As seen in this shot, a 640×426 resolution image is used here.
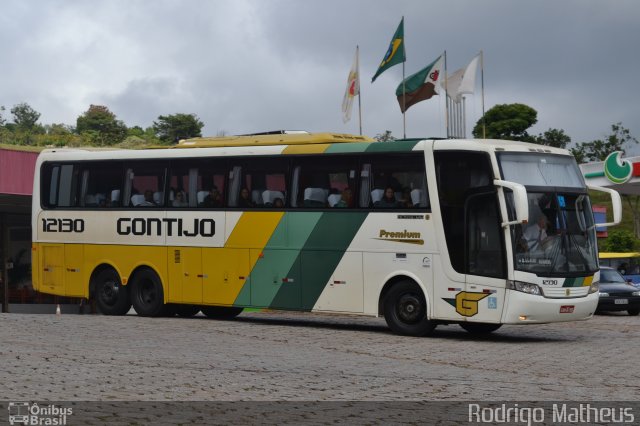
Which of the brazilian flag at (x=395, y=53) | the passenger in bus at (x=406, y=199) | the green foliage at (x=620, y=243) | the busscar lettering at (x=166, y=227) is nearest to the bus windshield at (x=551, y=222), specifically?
the passenger in bus at (x=406, y=199)

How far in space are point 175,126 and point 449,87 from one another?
92677 millimetres

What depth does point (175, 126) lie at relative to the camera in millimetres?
128250

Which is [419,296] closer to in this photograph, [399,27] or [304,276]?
[304,276]

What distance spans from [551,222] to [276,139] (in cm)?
595

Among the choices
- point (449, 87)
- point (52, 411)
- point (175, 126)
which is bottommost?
point (52, 411)

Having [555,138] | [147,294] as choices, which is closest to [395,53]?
[147,294]

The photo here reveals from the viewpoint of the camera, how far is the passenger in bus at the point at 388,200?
2153cm

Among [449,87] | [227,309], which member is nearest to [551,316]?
[227,309]

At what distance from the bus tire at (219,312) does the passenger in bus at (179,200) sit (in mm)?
2959

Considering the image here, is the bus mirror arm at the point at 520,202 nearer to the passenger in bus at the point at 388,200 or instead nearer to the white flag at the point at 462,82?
the passenger in bus at the point at 388,200

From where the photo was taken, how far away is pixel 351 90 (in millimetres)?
40875

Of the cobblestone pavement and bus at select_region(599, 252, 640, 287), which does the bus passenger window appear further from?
bus at select_region(599, 252, 640, 287)

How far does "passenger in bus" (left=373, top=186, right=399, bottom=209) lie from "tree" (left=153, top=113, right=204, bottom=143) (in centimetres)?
10640

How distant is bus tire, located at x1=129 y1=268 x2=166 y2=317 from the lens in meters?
25.0
